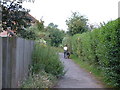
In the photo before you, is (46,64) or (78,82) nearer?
(78,82)

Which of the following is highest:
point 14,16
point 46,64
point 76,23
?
point 76,23

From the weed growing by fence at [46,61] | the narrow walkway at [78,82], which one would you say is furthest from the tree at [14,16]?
the narrow walkway at [78,82]

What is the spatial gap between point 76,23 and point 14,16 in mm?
24926

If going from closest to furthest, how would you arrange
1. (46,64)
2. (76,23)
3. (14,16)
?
(14,16) < (46,64) < (76,23)

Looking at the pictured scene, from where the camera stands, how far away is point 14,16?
884 cm

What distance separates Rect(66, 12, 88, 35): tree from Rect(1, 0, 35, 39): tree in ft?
79.4

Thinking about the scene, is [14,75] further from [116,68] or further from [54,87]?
[116,68]

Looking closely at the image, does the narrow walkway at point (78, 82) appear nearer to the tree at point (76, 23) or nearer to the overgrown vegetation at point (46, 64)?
the overgrown vegetation at point (46, 64)

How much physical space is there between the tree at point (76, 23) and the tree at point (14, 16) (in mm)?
24199

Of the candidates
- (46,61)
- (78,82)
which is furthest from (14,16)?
(78,82)

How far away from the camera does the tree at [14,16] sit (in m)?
8.66

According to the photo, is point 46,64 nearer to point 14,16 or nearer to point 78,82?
point 78,82

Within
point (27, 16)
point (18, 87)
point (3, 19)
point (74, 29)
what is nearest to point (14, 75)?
point (18, 87)

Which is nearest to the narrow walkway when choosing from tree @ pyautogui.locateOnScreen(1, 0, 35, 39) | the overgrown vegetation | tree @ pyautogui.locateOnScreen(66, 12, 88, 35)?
the overgrown vegetation
